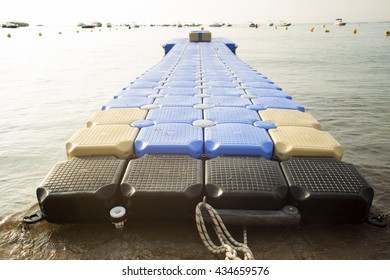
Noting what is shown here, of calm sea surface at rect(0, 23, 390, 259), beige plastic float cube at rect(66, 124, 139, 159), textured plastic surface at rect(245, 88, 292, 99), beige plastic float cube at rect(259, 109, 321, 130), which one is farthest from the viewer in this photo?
textured plastic surface at rect(245, 88, 292, 99)

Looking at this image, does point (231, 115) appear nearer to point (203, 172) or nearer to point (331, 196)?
point (203, 172)

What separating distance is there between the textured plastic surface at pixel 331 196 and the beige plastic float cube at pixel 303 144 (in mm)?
372

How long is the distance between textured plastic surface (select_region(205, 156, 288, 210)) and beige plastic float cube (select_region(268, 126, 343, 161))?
40 centimetres

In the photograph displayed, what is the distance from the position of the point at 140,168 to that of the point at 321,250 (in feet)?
5.76

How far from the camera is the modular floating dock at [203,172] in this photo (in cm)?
258

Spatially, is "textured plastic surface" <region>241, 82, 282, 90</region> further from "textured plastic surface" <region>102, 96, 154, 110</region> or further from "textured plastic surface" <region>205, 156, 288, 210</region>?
"textured plastic surface" <region>205, 156, 288, 210</region>

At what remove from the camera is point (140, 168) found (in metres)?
2.86

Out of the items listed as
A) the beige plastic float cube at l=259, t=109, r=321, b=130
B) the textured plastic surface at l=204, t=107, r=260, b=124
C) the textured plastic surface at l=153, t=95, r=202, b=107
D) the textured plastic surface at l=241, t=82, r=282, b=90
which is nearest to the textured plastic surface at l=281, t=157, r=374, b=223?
the beige plastic float cube at l=259, t=109, r=321, b=130

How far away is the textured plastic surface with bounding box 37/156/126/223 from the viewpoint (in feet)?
8.43

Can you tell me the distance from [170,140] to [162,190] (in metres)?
0.84

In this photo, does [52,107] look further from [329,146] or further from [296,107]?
[329,146]

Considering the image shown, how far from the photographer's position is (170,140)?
130 inches

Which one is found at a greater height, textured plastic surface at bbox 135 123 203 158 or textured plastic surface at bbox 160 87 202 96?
textured plastic surface at bbox 135 123 203 158

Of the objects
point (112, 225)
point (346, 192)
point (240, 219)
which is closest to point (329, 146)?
point (346, 192)
